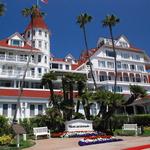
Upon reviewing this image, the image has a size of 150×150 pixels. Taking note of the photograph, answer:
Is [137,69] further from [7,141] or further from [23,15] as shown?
[7,141]

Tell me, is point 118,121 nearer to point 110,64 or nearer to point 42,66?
point 42,66

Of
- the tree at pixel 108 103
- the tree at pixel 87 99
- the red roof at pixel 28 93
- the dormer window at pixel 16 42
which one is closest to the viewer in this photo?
the tree at pixel 108 103

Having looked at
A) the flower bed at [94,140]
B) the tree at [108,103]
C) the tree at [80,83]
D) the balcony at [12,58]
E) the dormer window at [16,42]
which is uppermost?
the dormer window at [16,42]

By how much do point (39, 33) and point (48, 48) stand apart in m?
4.04

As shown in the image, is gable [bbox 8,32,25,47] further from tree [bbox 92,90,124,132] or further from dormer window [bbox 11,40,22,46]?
tree [bbox 92,90,124,132]

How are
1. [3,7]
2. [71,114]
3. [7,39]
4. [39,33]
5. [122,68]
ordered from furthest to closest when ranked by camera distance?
[122,68] → [39,33] → [7,39] → [3,7] → [71,114]

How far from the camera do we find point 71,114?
32906 mm

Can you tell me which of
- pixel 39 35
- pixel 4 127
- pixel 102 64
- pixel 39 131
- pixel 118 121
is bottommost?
pixel 39 131

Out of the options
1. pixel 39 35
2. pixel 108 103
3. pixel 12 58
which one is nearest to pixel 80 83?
pixel 108 103

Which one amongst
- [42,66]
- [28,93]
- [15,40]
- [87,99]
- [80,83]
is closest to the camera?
[87,99]

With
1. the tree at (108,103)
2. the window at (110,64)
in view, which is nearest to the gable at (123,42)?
the window at (110,64)

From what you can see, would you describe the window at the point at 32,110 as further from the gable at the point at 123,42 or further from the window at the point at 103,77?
the gable at the point at 123,42

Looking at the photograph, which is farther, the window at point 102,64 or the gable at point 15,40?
the window at point 102,64

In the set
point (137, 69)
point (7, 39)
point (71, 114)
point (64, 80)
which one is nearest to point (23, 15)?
point (7, 39)
